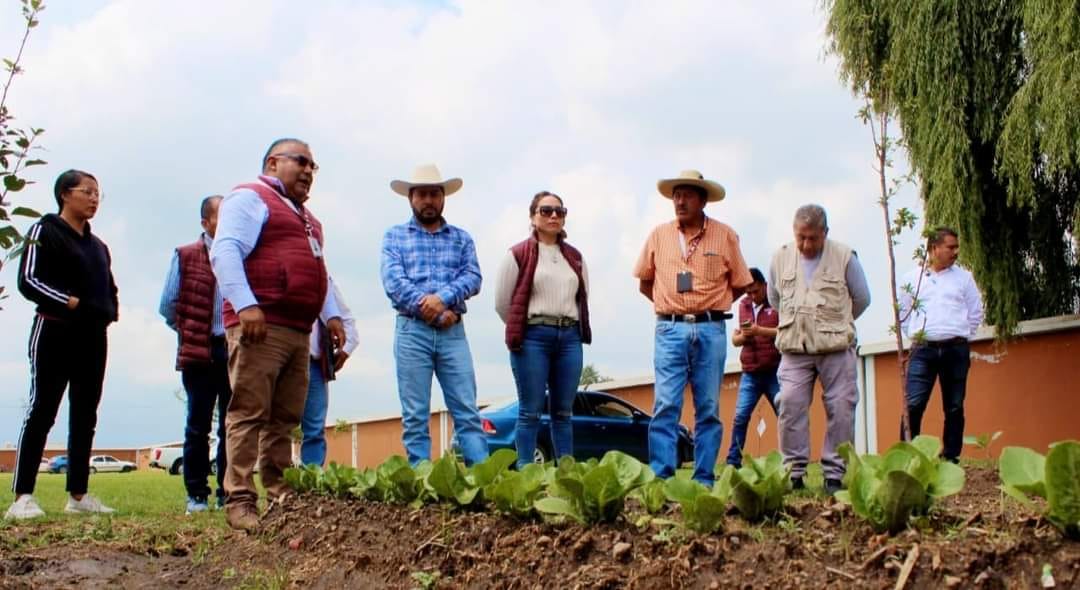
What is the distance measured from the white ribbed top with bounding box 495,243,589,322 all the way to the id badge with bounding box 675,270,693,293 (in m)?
0.68

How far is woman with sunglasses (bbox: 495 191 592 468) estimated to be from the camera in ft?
21.8

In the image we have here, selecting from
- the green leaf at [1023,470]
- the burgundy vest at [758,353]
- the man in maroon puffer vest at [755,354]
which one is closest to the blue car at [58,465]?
Result: the man in maroon puffer vest at [755,354]

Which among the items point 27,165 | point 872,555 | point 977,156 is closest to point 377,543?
point 27,165

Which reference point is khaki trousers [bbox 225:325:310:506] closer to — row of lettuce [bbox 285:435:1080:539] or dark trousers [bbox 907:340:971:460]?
row of lettuce [bbox 285:435:1080:539]

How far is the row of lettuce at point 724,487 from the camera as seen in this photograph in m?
2.81

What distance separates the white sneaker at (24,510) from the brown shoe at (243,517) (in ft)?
5.29

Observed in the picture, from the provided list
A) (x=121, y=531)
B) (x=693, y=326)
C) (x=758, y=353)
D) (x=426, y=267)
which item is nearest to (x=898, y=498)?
(x=693, y=326)

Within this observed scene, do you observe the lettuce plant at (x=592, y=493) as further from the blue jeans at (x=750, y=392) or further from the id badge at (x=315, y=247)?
the blue jeans at (x=750, y=392)

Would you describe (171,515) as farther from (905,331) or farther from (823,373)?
(905,331)

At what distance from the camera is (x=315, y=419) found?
688cm

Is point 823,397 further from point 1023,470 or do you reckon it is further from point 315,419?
point 1023,470

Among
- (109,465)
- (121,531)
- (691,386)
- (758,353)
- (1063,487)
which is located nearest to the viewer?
(1063,487)

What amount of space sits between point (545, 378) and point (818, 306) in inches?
66.7

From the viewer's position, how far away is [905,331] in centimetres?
822
